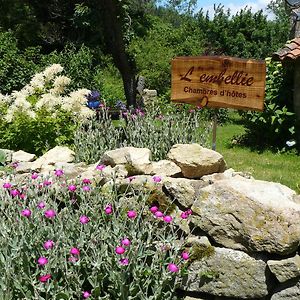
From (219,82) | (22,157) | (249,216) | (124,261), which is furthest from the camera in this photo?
(22,157)

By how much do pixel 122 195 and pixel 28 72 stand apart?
29.2 ft

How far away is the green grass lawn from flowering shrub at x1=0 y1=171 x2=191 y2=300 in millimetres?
2386

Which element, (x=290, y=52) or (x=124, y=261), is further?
(x=290, y=52)

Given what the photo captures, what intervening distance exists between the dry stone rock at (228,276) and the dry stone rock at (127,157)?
0.92m

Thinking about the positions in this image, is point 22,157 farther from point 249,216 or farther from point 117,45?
point 117,45

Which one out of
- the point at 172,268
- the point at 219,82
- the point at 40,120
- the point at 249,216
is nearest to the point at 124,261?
the point at 172,268

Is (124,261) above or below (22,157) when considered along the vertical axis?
below

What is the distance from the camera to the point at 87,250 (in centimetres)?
272

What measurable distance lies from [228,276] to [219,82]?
183 centimetres

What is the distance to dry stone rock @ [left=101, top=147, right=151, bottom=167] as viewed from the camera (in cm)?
354

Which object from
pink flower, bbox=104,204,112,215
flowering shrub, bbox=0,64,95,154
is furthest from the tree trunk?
pink flower, bbox=104,204,112,215

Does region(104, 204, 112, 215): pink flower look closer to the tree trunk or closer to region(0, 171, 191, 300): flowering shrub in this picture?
region(0, 171, 191, 300): flowering shrub

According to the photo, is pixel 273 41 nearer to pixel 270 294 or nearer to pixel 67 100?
pixel 67 100

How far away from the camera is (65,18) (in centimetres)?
1697
